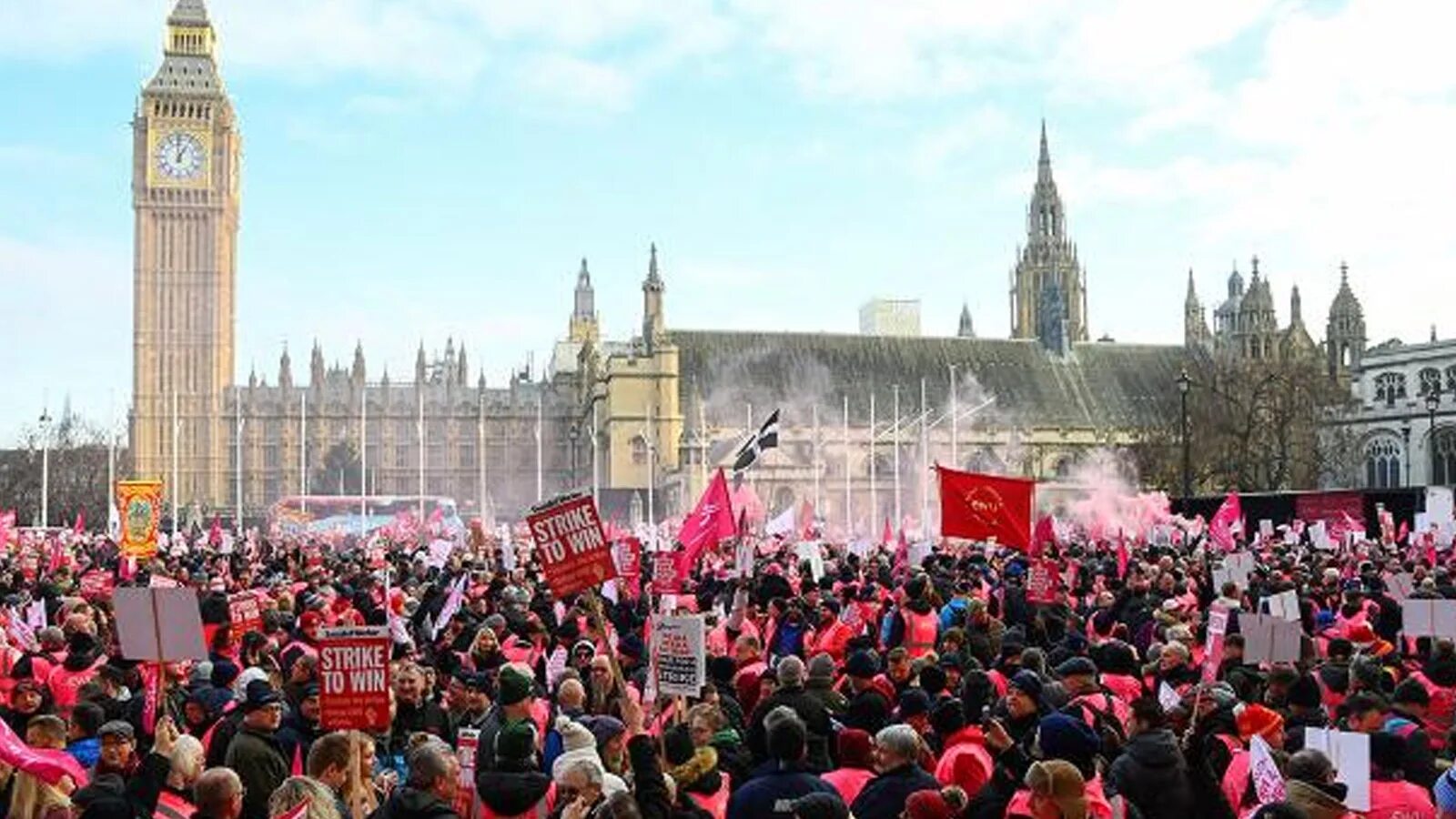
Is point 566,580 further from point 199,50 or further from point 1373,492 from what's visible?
point 199,50

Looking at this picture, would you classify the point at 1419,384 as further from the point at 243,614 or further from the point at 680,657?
the point at 680,657

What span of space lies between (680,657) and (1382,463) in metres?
81.6

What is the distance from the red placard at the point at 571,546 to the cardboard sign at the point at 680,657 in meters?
0.57

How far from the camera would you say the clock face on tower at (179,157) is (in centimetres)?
10794

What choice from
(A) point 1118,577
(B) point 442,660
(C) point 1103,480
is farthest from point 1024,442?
(B) point 442,660

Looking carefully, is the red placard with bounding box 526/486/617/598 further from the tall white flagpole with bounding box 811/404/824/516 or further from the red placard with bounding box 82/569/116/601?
the tall white flagpole with bounding box 811/404/824/516

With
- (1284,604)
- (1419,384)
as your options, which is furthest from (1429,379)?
(1284,604)

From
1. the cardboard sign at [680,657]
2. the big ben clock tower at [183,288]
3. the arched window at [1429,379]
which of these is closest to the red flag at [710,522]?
the cardboard sign at [680,657]

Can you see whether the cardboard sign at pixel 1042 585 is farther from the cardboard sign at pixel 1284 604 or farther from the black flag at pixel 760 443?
the black flag at pixel 760 443

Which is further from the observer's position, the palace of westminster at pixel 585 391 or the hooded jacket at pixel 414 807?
the palace of westminster at pixel 585 391

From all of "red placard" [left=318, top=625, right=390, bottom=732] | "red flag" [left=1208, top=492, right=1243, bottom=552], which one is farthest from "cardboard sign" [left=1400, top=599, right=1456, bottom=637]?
"red flag" [left=1208, top=492, right=1243, bottom=552]

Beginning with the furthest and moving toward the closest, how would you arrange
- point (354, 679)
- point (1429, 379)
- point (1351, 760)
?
point (1429, 379)
point (354, 679)
point (1351, 760)

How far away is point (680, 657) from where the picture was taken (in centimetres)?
870

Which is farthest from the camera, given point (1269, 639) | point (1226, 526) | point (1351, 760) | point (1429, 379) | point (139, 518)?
point (1429, 379)
